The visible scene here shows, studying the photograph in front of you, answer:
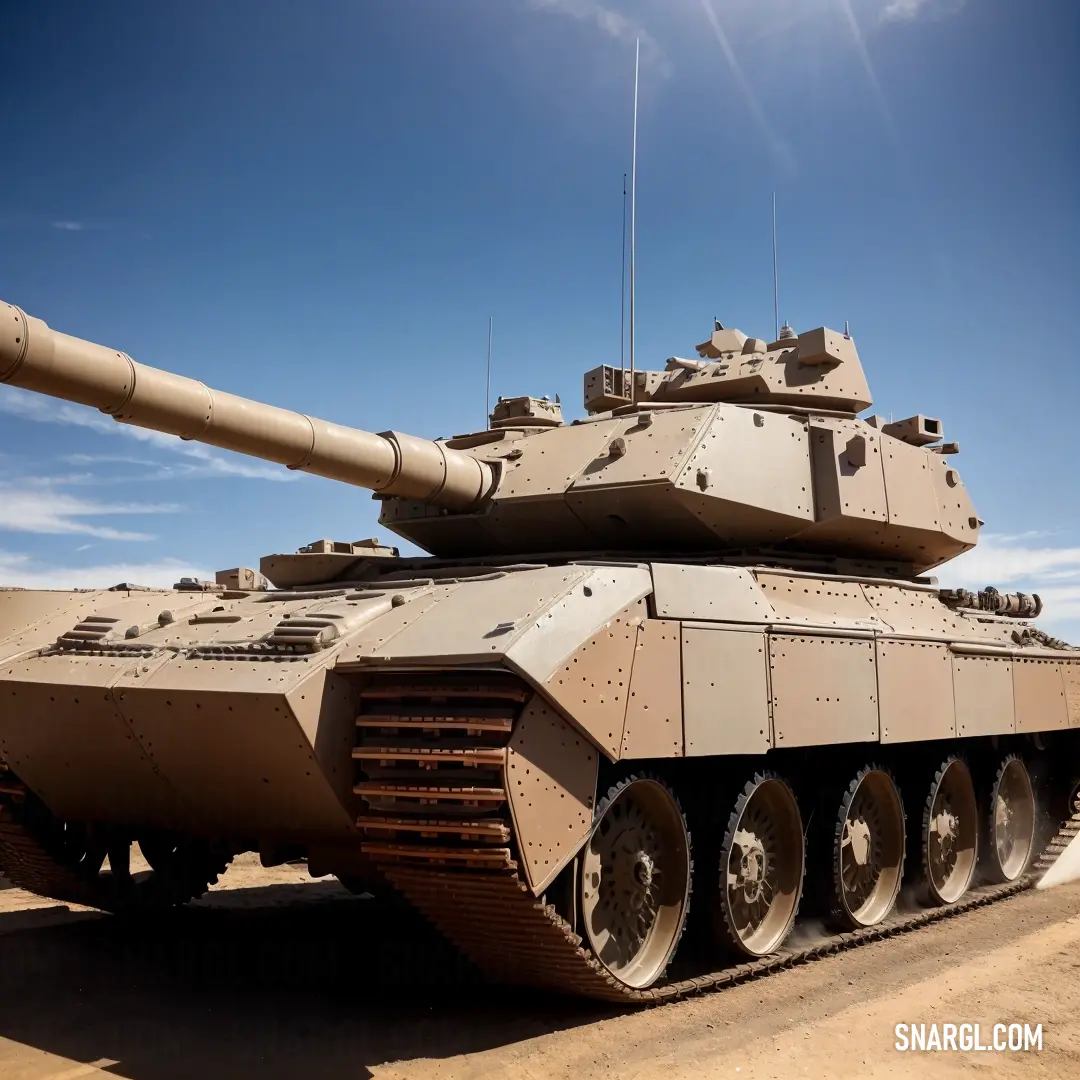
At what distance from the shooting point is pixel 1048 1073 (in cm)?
648

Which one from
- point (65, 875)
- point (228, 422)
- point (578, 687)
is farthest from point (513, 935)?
point (65, 875)

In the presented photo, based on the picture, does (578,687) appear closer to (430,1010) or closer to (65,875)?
(430,1010)

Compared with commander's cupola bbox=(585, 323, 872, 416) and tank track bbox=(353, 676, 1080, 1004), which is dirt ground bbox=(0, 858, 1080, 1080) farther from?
commander's cupola bbox=(585, 323, 872, 416)

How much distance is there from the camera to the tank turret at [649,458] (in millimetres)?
7820

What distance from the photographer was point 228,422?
7.86 meters

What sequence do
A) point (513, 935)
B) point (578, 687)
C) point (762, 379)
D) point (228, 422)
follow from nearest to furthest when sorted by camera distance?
point (578, 687), point (513, 935), point (228, 422), point (762, 379)

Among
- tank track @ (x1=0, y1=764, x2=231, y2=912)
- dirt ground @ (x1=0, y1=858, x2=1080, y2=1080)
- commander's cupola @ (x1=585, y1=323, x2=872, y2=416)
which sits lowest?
dirt ground @ (x1=0, y1=858, x2=1080, y2=1080)

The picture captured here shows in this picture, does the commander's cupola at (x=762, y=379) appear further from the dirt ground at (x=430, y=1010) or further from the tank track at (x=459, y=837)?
the tank track at (x=459, y=837)

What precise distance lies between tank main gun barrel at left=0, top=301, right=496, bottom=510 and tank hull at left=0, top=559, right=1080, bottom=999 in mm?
839

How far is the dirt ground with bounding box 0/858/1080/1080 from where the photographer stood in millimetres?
6547

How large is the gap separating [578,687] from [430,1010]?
256 cm

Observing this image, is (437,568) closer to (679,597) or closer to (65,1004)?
(679,597)

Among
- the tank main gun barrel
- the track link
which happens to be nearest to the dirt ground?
the track link

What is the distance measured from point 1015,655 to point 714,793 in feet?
15.9
